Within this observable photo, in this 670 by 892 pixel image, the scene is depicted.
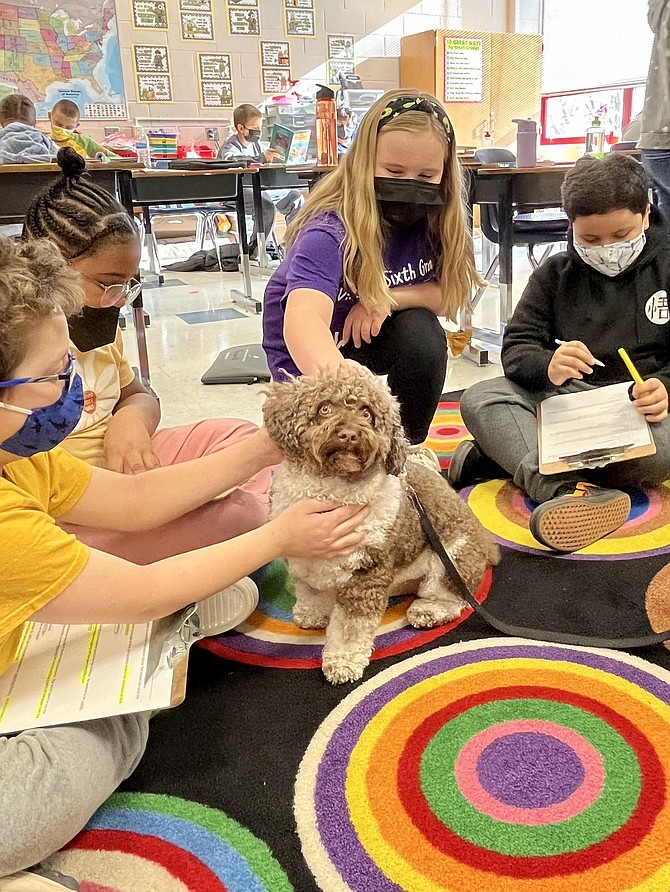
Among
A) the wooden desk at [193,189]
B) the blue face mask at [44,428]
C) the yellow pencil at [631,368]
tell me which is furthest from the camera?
the wooden desk at [193,189]

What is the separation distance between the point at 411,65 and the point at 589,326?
6602 millimetres

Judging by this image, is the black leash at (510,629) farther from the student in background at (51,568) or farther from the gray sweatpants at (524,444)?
the gray sweatpants at (524,444)

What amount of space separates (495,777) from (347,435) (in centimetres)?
53

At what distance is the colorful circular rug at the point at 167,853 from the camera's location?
89 centimetres

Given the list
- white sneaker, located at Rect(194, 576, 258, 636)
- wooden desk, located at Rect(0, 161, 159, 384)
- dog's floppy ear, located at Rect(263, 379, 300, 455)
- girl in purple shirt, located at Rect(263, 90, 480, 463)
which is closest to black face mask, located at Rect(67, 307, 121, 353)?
girl in purple shirt, located at Rect(263, 90, 480, 463)

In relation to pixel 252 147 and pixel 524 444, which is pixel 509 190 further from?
pixel 252 147

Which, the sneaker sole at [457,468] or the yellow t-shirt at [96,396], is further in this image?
the sneaker sole at [457,468]

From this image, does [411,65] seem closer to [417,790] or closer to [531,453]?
[531,453]

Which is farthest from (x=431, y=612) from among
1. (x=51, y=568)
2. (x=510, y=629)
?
(x=51, y=568)

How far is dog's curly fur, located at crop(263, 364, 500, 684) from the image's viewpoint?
119cm

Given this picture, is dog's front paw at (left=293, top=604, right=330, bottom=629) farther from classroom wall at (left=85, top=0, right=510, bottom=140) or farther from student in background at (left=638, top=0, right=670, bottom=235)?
classroom wall at (left=85, top=0, right=510, bottom=140)

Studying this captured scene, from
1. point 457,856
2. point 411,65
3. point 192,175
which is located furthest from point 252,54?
point 457,856

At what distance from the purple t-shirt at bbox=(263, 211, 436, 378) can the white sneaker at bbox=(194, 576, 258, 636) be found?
1.66ft

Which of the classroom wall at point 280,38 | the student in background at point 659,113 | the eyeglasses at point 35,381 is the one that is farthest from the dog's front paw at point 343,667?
the classroom wall at point 280,38
